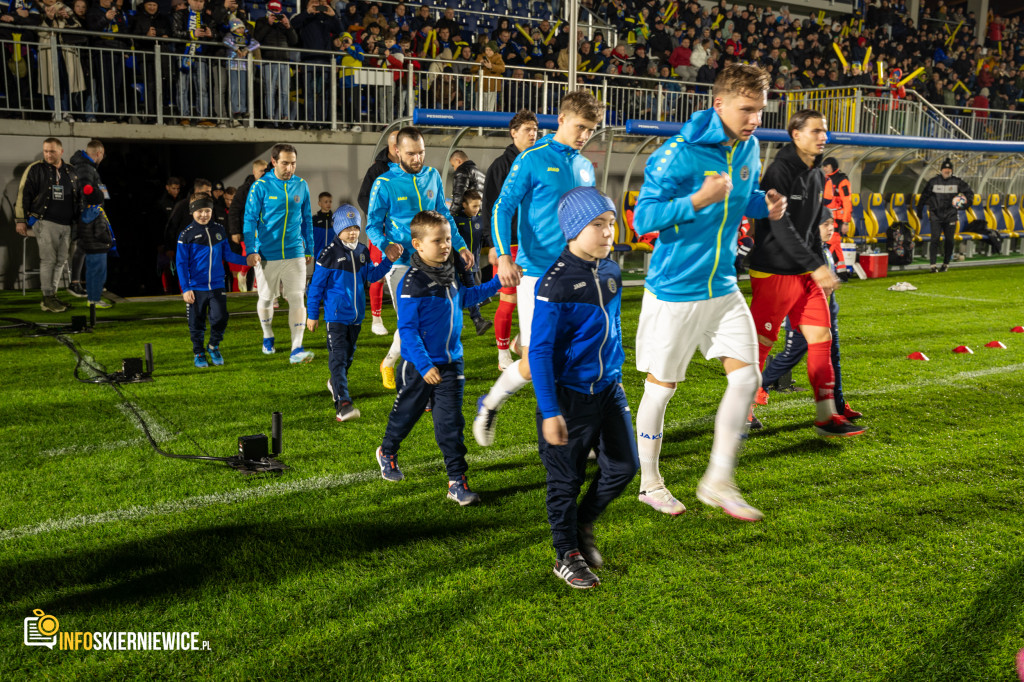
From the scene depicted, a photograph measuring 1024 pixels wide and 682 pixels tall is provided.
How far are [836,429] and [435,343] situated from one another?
9.17ft

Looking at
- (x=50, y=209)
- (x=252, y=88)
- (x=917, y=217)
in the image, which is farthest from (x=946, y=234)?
(x=50, y=209)

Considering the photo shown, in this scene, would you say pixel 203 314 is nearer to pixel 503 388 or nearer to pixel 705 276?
pixel 503 388

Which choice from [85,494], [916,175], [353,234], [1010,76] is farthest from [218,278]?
[1010,76]

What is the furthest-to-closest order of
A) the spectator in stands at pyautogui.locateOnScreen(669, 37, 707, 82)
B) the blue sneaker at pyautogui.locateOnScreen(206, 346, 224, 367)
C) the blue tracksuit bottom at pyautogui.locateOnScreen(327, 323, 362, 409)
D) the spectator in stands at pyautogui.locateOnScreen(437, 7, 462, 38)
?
the spectator in stands at pyautogui.locateOnScreen(669, 37, 707, 82) → the spectator in stands at pyautogui.locateOnScreen(437, 7, 462, 38) → the blue sneaker at pyautogui.locateOnScreen(206, 346, 224, 367) → the blue tracksuit bottom at pyautogui.locateOnScreen(327, 323, 362, 409)

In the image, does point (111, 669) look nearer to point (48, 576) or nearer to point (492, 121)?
point (48, 576)

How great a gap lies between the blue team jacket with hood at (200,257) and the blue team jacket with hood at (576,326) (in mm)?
5117

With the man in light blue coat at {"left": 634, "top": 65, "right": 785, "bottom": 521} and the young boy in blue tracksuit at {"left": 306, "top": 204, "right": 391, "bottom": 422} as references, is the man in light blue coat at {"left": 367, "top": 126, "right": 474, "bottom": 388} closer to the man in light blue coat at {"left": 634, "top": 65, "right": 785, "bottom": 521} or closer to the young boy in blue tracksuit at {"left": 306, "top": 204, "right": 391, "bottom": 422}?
the young boy in blue tracksuit at {"left": 306, "top": 204, "right": 391, "bottom": 422}

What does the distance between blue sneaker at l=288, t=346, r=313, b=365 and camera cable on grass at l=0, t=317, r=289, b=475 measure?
49.6 inches

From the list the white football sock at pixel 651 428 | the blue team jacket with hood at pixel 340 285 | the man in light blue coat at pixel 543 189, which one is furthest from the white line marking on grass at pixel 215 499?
the blue team jacket with hood at pixel 340 285

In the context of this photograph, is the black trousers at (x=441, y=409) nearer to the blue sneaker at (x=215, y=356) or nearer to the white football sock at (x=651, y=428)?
the white football sock at (x=651, y=428)

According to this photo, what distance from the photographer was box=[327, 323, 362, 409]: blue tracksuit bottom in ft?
20.1

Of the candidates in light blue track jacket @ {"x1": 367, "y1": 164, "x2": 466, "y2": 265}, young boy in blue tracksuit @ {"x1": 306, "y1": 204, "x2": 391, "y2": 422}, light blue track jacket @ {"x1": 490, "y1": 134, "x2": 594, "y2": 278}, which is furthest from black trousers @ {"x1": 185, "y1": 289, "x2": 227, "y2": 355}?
light blue track jacket @ {"x1": 490, "y1": 134, "x2": 594, "y2": 278}

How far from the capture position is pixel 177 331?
393 inches

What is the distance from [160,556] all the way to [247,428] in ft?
7.07
